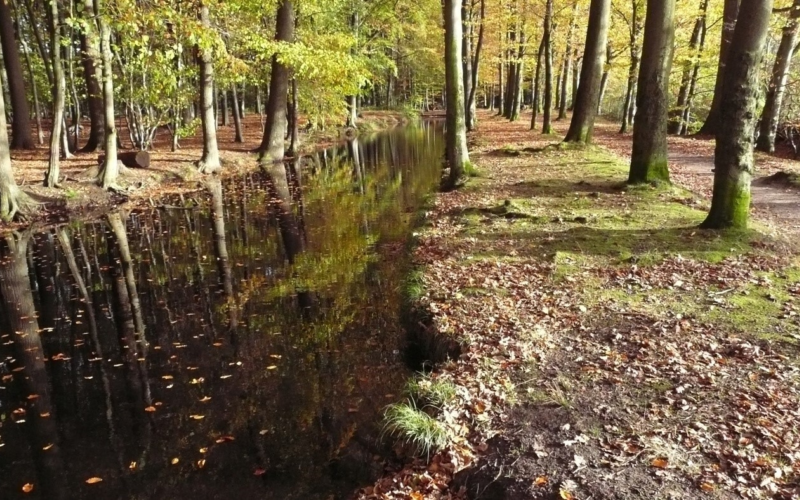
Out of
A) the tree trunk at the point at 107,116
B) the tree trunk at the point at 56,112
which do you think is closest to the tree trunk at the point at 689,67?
the tree trunk at the point at 107,116

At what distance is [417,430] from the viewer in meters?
4.82

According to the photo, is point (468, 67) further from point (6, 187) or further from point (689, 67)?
point (6, 187)

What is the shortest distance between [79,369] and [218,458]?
9.24 ft

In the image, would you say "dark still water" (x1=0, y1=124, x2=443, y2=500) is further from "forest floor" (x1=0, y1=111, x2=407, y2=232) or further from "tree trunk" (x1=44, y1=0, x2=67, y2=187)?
"tree trunk" (x1=44, y1=0, x2=67, y2=187)

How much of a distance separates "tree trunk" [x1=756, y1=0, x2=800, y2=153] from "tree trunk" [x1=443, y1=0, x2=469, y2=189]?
9.64 m

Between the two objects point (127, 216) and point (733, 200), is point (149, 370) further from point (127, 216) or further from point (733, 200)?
point (127, 216)

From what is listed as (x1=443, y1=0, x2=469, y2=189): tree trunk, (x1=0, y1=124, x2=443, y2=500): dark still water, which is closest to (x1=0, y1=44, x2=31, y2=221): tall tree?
(x1=0, y1=124, x2=443, y2=500): dark still water

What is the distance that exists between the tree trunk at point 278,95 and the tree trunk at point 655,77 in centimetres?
1429

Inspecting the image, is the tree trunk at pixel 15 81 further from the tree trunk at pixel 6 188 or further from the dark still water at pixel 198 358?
the dark still water at pixel 198 358

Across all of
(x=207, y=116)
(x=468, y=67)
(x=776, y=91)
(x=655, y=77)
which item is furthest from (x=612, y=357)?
(x=468, y=67)

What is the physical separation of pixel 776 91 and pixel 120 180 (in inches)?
832

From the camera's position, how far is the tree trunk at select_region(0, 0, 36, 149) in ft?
67.9

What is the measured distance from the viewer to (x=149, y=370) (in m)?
6.62

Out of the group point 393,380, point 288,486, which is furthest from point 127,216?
point 288,486
